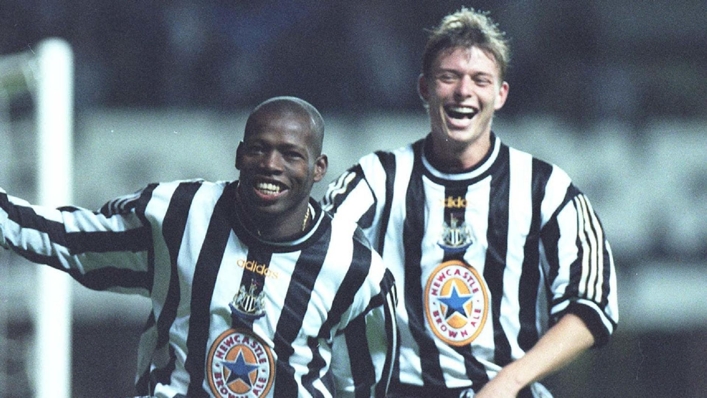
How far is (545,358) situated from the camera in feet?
9.28

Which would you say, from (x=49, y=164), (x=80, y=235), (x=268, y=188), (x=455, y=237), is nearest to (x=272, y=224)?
(x=268, y=188)

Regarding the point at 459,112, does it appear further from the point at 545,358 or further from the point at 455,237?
the point at 545,358

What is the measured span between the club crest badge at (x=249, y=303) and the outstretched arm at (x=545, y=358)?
0.55 m

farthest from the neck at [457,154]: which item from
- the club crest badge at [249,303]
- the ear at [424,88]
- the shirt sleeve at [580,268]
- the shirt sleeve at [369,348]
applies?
the club crest badge at [249,303]

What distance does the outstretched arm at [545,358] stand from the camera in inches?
108

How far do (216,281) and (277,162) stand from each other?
1.03 feet

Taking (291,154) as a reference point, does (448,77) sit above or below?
above

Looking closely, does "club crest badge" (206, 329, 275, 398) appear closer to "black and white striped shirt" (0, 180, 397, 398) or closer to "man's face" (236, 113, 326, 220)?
"black and white striped shirt" (0, 180, 397, 398)

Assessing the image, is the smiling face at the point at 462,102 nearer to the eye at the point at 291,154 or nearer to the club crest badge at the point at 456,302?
the club crest badge at the point at 456,302

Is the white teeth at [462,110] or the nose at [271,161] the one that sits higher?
the white teeth at [462,110]

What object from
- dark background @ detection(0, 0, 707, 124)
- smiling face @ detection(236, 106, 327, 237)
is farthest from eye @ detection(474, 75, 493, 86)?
dark background @ detection(0, 0, 707, 124)

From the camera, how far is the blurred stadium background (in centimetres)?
630

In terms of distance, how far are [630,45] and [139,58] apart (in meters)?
2.67

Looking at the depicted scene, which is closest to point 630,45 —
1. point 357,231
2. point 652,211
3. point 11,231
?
point 652,211
